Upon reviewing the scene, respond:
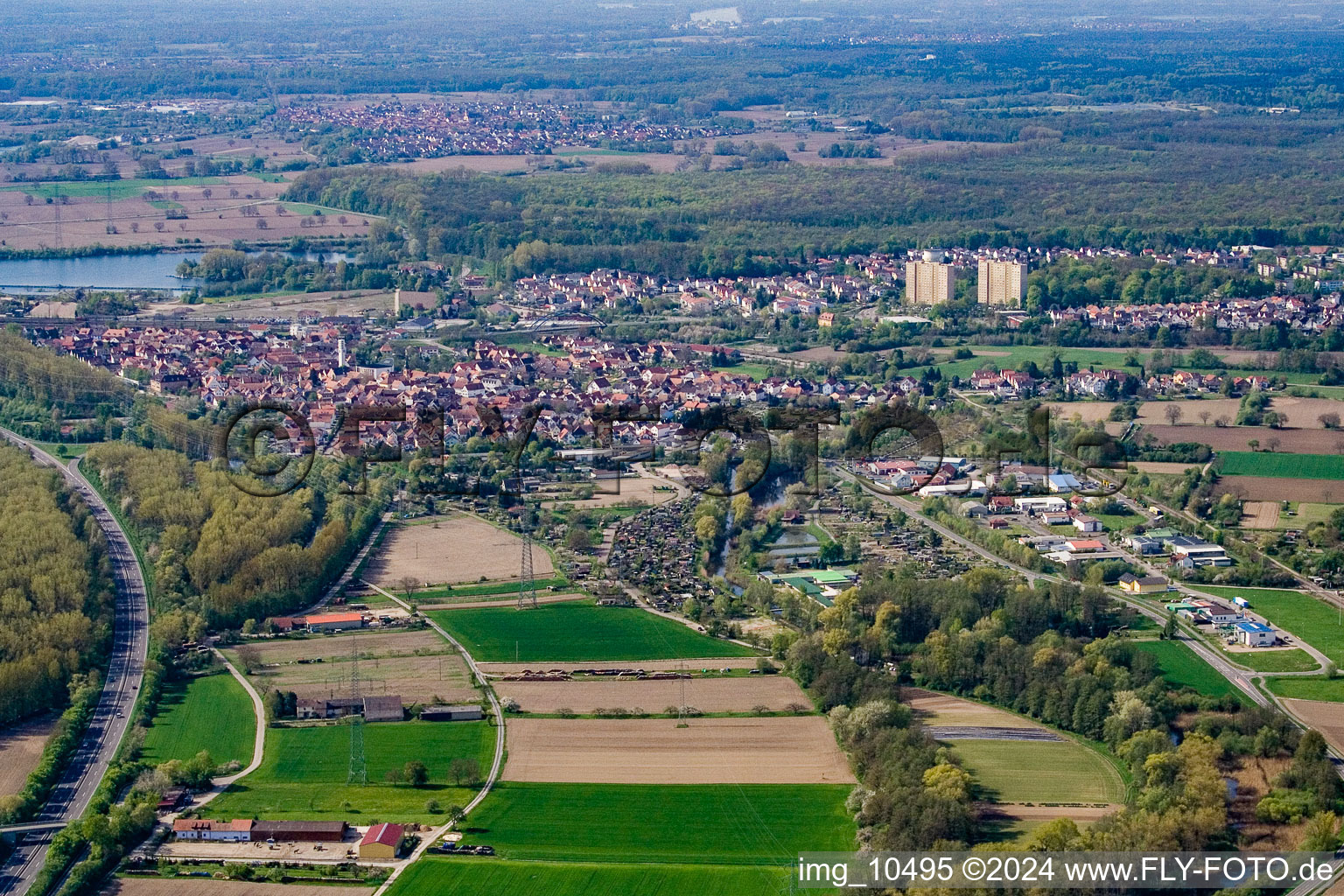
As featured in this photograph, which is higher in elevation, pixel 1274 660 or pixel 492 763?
pixel 492 763

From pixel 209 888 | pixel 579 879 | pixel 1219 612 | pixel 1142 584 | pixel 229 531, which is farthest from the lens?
pixel 229 531

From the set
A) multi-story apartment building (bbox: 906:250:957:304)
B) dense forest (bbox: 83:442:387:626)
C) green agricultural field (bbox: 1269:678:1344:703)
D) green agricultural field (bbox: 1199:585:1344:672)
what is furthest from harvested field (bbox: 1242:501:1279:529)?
multi-story apartment building (bbox: 906:250:957:304)

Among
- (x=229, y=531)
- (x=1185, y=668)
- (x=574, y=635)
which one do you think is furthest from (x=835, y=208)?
(x=1185, y=668)

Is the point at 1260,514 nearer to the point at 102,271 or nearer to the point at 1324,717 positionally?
the point at 1324,717

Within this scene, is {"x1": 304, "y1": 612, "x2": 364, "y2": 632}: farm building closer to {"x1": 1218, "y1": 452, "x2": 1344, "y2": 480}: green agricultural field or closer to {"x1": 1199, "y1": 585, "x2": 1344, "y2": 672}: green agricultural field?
{"x1": 1199, "y1": 585, "x2": 1344, "y2": 672}: green agricultural field

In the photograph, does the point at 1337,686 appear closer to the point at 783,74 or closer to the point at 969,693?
the point at 969,693

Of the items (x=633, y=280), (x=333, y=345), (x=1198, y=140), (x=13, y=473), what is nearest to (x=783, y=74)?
(x=1198, y=140)

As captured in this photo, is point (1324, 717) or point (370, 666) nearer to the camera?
point (1324, 717)
